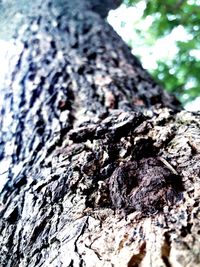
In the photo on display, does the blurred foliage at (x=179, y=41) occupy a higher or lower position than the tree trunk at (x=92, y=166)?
higher

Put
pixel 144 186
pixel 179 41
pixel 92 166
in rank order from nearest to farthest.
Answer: pixel 144 186
pixel 92 166
pixel 179 41

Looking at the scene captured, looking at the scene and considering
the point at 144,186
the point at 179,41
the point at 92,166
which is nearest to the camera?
the point at 144,186

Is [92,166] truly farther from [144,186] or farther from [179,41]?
[179,41]

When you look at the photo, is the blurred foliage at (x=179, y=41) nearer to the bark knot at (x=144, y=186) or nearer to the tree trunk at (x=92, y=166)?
the tree trunk at (x=92, y=166)

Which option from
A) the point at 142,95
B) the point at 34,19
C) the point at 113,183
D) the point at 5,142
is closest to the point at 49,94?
the point at 5,142

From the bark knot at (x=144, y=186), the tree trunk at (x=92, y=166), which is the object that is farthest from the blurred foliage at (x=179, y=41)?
the bark knot at (x=144, y=186)

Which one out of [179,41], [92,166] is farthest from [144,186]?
[179,41]

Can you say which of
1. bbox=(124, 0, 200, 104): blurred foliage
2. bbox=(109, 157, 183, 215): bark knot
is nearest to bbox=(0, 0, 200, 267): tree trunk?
bbox=(109, 157, 183, 215): bark knot
